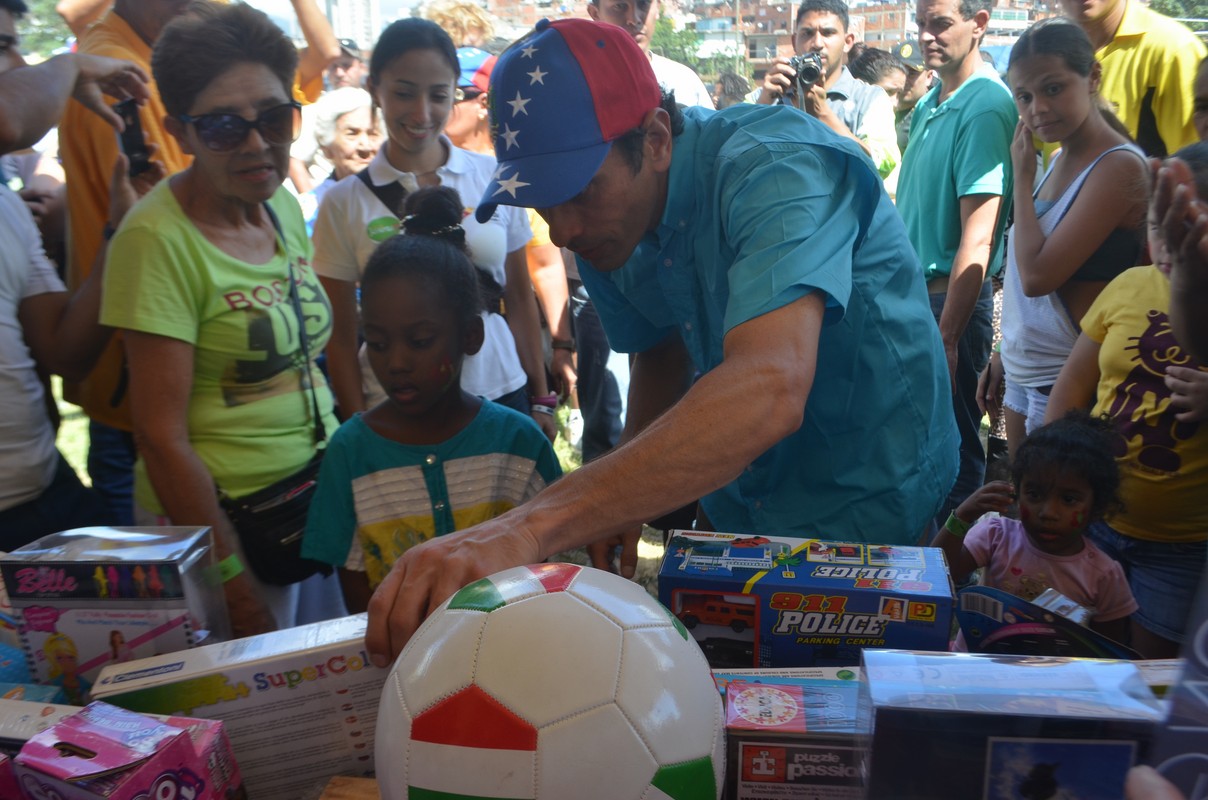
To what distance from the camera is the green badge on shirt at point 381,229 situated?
3.04 metres

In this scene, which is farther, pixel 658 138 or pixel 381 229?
pixel 381 229

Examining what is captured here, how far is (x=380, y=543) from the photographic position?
6.98 feet

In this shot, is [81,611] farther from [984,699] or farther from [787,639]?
[984,699]

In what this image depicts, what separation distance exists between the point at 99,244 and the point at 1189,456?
3201mm

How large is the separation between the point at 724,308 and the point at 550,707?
1.07 meters

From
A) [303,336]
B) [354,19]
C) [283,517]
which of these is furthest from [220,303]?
[354,19]

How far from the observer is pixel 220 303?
2.18 m

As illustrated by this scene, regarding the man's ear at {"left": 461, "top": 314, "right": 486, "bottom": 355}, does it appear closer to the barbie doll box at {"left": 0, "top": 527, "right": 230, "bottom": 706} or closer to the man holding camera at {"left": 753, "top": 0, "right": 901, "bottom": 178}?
the barbie doll box at {"left": 0, "top": 527, "right": 230, "bottom": 706}

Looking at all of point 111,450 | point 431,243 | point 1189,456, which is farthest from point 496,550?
point 111,450

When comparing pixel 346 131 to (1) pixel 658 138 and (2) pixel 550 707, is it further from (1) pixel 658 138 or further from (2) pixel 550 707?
(2) pixel 550 707

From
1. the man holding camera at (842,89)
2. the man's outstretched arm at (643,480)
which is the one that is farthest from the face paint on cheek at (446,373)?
the man holding camera at (842,89)

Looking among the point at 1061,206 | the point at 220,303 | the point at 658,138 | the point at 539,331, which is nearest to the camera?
the point at 658,138

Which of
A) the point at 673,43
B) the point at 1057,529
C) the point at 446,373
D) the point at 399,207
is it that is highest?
the point at 673,43

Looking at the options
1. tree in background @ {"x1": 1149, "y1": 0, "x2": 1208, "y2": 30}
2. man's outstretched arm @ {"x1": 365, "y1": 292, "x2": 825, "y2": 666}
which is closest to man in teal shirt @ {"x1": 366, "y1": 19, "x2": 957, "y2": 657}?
man's outstretched arm @ {"x1": 365, "y1": 292, "x2": 825, "y2": 666}
